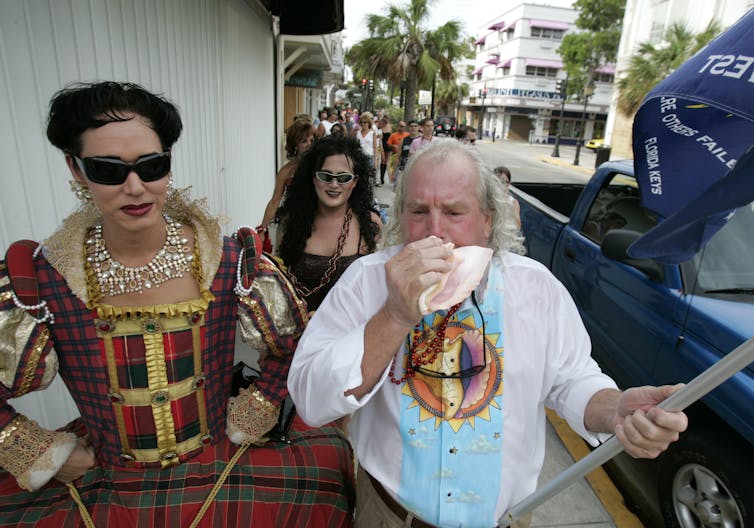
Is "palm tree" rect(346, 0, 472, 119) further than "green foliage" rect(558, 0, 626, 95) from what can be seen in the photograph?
No

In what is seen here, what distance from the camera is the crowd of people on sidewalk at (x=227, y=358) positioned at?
132cm

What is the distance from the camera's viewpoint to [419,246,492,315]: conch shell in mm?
1104

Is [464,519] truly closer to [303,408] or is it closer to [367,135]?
[303,408]

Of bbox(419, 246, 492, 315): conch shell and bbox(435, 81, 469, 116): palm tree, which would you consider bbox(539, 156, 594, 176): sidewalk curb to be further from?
bbox(435, 81, 469, 116): palm tree

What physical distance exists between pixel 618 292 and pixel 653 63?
909 inches

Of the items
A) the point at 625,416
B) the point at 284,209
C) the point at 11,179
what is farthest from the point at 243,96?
the point at 625,416

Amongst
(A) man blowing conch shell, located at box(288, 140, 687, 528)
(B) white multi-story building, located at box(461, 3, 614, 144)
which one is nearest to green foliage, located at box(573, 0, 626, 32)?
(B) white multi-story building, located at box(461, 3, 614, 144)

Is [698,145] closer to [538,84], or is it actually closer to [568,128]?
[538,84]

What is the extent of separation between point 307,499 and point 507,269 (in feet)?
3.18

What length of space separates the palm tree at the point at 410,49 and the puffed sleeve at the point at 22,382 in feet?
76.5

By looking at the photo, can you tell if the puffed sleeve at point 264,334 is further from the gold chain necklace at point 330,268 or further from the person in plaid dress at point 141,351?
the gold chain necklace at point 330,268

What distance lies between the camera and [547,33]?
47.2 metres

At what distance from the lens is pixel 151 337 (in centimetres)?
142

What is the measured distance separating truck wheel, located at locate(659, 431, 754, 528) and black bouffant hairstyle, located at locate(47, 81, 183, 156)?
265 cm
